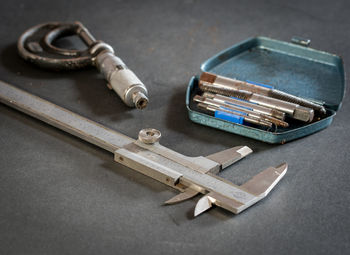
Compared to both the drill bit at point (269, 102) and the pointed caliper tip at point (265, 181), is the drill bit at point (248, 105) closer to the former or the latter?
the drill bit at point (269, 102)

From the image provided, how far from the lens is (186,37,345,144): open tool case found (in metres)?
1.28

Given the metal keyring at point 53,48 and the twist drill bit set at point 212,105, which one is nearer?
the twist drill bit set at point 212,105

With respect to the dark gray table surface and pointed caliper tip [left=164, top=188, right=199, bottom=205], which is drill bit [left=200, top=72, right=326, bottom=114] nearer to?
the dark gray table surface

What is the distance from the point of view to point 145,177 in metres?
1.14

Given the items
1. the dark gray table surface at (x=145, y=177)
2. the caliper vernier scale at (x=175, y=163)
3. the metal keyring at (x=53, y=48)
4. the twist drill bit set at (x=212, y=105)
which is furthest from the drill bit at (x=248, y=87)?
the metal keyring at (x=53, y=48)

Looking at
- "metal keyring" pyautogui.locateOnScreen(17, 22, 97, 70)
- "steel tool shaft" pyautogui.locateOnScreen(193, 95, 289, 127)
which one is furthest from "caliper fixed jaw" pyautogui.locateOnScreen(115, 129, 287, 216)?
"metal keyring" pyautogui.locateOnScreen(17, 22, 97, 70)

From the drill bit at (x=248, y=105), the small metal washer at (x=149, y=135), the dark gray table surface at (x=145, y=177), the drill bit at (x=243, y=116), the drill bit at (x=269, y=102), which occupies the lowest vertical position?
the dark gray table surface at (x=145, y=177)

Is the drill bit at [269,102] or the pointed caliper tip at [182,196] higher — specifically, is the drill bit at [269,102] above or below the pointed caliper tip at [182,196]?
above

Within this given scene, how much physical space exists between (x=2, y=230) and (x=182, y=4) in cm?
136

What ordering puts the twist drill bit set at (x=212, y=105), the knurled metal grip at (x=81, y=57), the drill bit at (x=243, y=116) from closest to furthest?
the twist drill bit set at (x=212, y=105)
the drill bit at (x=243, y=116)
the knurled metal grip at (x=81, y=57)

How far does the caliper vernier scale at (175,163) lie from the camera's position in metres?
1.05

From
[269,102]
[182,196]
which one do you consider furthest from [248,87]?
[182,196]

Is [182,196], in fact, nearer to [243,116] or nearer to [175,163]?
[175,163]

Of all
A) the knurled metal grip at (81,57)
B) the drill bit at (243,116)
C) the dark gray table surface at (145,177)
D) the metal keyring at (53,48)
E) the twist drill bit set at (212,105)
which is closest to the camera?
the dark gray table surface at (145,177)
